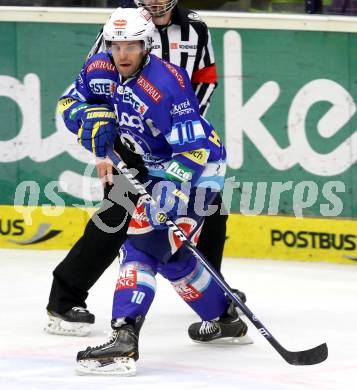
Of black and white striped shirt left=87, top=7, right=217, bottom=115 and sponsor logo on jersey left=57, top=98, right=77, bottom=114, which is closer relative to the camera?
sponsor logo on jersey left=57, top=98, right=77, bottom=114

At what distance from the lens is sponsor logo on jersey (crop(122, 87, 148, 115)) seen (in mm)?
5195

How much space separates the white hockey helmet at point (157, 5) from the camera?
5891 millimetres

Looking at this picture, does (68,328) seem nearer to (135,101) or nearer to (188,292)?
(188,292)

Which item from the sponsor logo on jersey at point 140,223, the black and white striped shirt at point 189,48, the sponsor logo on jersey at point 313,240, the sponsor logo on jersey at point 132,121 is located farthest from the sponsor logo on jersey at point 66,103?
the sponsor logo on jersey at point 313,240

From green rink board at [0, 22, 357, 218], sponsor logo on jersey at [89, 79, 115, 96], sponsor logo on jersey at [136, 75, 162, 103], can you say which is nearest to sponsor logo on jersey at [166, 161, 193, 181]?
sponsor logo on jersey at [136, 75, 162, 103]

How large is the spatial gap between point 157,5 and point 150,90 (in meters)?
0.85

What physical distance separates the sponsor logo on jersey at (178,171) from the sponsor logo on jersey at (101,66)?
1.83ft

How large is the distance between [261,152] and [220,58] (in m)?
0.54

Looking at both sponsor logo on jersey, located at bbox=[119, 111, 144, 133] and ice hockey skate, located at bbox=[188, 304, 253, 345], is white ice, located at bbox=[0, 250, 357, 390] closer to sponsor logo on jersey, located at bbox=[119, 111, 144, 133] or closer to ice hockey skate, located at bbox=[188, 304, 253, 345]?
ice hockey skate, located at bbox=[188, 304, 253, 345]

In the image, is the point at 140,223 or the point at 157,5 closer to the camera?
the point at 140,223

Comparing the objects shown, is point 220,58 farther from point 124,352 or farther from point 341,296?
point 124,352

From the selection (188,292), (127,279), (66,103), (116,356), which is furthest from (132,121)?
(116,356)

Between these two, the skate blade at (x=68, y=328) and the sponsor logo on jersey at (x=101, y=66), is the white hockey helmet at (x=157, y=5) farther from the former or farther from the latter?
the skate blade at (x=68, y=328)

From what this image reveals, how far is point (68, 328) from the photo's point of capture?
5867 millimetres
